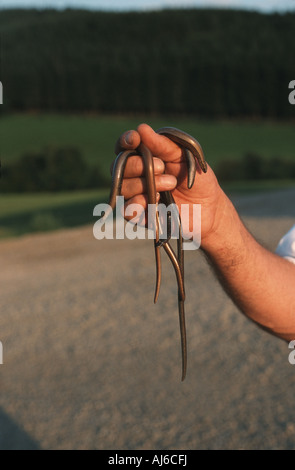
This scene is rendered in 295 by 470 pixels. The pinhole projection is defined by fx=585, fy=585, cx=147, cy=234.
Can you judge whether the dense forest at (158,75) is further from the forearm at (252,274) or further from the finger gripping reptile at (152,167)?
the finger gripping reptile at (152,167)

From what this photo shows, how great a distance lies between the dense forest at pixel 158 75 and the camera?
3928 centimetres

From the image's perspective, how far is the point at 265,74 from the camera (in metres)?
41.0

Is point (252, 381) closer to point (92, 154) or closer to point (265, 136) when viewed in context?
point (92, 154)

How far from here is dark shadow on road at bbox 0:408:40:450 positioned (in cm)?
373

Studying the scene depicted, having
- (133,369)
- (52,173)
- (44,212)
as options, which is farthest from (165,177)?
(52,173)

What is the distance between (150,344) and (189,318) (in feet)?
2.42

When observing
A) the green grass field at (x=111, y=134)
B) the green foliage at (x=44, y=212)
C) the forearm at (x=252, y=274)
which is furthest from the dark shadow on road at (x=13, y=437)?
the green grass field at (x=111, y=134)

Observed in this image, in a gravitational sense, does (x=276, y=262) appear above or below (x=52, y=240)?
above

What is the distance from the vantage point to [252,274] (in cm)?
174

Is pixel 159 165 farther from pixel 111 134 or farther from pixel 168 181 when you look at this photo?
pixel 111 134

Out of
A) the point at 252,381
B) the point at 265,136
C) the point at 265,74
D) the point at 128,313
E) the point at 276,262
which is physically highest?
the point at 276,262
